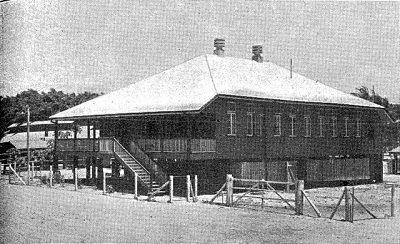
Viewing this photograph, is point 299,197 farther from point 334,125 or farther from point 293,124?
point 334,125

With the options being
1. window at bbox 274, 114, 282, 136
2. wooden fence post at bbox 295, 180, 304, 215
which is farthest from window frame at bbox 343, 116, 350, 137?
wooden fence post at bbox 295, 180, 304, 215

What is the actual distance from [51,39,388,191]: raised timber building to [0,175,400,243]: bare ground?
466 centimetres

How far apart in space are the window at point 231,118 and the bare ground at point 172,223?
19.0ft

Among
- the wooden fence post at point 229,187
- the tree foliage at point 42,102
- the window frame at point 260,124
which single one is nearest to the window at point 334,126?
the window frame at point 260,124

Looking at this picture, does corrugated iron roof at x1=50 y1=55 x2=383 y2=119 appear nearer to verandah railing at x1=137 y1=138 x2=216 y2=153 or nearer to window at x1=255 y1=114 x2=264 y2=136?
window at x1=255 y1=114 x2=264 y2=136

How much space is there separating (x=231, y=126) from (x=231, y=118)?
44 cm

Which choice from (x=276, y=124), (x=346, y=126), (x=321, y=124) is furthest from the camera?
(x=346, y=126)

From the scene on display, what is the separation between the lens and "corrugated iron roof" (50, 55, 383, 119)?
104 feet

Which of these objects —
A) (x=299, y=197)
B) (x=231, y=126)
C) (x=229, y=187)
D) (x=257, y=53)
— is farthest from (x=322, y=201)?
(x=257, y=53)

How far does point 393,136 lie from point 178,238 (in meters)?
76.2

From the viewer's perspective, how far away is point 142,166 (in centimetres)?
3102

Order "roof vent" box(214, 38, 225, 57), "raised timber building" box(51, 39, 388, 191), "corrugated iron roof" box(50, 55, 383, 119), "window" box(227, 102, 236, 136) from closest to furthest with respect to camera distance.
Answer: "raised timber building" box(51, 39, 388, 191), "corrugated iron roof" box(50, 55, 383, 119), "window" box(227, 102, 236, 136), "roof vent" box(214, 38, 225, 57)

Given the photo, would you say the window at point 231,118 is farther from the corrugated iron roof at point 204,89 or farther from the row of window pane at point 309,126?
the row of window pane at point 309,126

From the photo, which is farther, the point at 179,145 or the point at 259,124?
the point at 259,124
